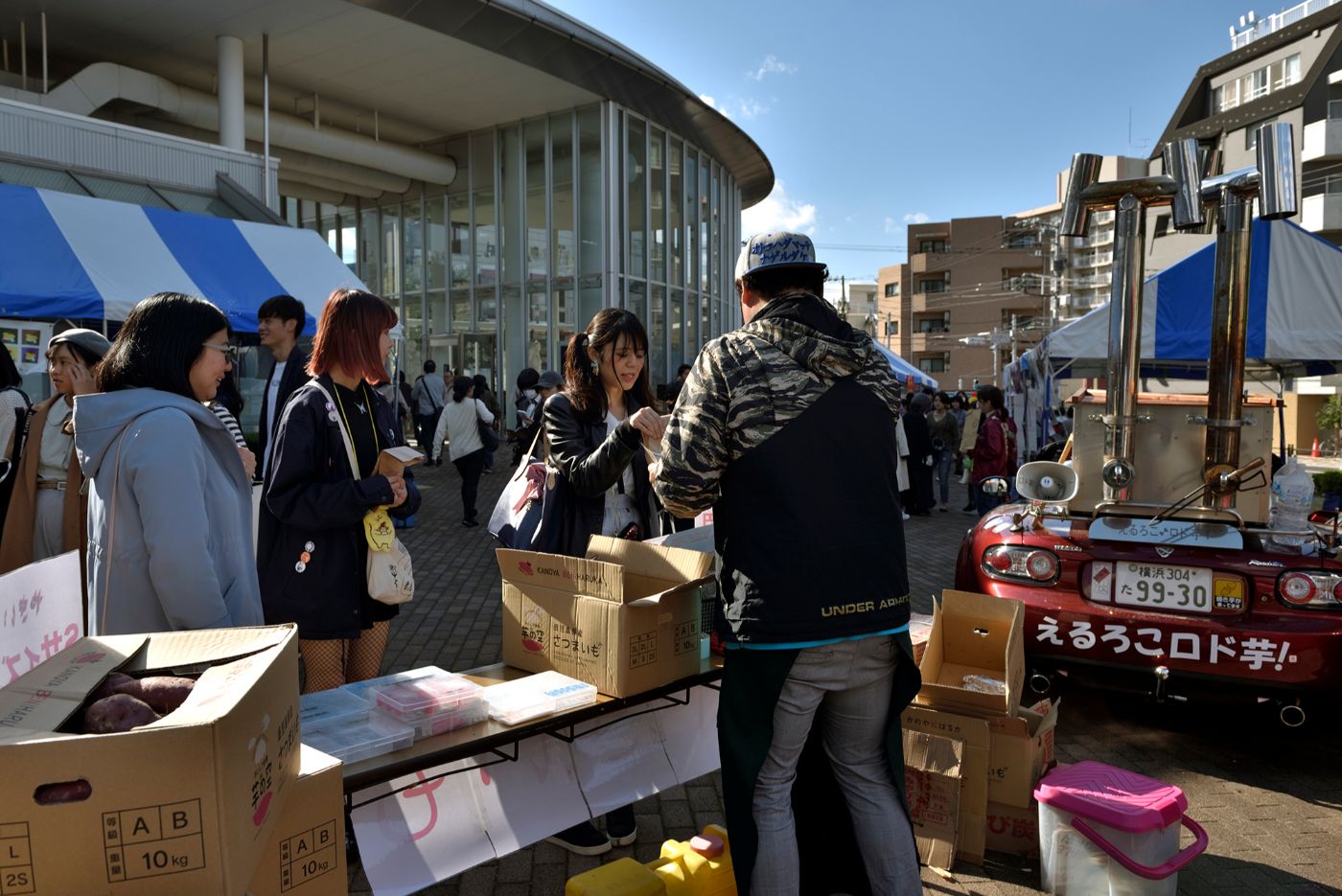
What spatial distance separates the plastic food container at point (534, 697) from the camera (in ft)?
8.17

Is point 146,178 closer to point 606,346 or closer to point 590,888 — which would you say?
point 606,346

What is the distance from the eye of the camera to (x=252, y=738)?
1.50 meters

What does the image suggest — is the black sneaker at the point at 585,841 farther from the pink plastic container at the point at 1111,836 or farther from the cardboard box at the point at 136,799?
the cardboard box at the point at 136,799

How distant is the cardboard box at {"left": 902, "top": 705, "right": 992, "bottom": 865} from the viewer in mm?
3184

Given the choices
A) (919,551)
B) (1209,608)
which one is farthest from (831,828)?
(919,551)

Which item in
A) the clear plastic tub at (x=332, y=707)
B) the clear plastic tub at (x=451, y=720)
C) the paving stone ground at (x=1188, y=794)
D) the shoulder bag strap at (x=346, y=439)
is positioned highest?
the shoulder bag strap at (x=346, y=439)

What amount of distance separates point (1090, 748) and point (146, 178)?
14.6m

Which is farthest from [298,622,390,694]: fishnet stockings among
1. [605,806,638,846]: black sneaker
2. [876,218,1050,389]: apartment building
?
[876,218,1050,389]: apartment building

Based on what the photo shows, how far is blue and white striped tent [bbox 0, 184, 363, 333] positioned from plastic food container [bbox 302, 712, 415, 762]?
682 cm

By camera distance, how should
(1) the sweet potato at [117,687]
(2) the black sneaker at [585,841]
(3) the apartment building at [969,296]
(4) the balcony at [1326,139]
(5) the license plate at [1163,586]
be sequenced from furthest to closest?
(3) the apartment building at [969,296], (4) the balcony at [1326,139], (5) the license plate at [1163,586], (2) the black sneaker at [585,841], (1) the sweet potato at [117,687]

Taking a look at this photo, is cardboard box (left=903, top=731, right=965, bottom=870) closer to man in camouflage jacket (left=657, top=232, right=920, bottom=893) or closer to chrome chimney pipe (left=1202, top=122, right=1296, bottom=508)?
man in camouflage jacket (left=657, top=232, right=920, bottom=893)

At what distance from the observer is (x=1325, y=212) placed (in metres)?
35.5

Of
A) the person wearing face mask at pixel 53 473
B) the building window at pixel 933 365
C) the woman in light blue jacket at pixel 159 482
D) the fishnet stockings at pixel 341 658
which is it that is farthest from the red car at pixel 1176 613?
the building window at pixel 933 365

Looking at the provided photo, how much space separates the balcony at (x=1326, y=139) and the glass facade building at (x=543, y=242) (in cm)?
2616
